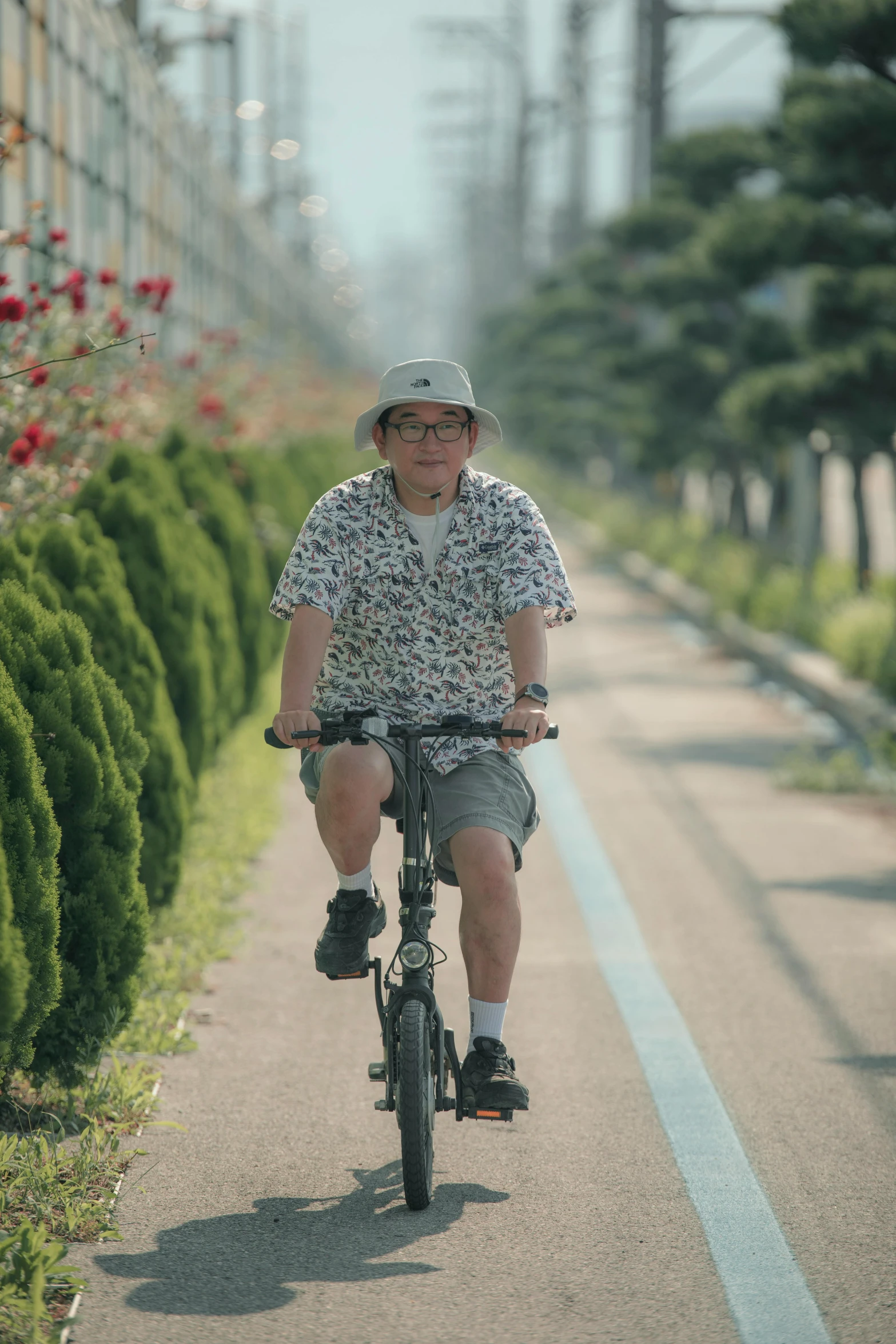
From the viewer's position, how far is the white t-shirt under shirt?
4.62m

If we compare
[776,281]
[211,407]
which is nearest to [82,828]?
[211,407]

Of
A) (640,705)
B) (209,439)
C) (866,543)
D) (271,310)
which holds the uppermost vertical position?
(271,310)

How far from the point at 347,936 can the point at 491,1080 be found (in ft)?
1.66

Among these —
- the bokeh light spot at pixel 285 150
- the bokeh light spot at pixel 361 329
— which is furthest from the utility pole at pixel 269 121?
the bokeh light spot at pixel 361 329

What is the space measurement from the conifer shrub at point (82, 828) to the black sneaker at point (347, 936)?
70 cm

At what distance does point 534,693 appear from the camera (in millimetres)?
4293

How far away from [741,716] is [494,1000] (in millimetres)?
8755

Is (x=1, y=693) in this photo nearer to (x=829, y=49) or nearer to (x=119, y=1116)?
(x=119, y=1116)

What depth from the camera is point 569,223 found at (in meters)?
47.1

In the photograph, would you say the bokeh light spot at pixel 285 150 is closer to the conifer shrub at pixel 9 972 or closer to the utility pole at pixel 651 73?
the utility pole at pixel 651 73

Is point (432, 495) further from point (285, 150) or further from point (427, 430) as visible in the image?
point (285, 150)

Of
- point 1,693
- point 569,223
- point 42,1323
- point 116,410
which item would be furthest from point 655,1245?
point 569,223

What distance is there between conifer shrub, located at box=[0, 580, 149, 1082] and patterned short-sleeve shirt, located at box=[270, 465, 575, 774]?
613 mm

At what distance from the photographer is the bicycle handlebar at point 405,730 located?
13.9 ft
